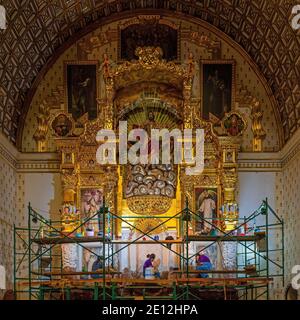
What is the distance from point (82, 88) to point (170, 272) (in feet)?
23.5

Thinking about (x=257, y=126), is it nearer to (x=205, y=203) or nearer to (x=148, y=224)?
(x=205, y=203)

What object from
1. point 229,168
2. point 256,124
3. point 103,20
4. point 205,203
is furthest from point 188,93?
point 103,20

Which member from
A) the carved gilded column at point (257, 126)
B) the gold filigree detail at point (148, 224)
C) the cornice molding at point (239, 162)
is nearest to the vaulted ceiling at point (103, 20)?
the carved gilded column at point (257, 126)

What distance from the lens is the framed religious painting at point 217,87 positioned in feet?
98.8

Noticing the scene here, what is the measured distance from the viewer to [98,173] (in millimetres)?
29141

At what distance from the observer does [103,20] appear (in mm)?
30312

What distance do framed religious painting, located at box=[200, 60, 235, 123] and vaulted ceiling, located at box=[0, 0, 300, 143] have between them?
0.96m

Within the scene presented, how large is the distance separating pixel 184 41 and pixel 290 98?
4.28 metres

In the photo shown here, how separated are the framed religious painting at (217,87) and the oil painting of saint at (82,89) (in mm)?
3587

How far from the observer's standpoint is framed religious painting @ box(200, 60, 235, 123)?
30109 mm

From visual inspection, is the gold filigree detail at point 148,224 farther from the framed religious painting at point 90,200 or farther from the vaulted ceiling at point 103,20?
the vaulted ceiling at point 103,20

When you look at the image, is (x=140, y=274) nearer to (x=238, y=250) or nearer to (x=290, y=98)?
(x=238, y=250)
